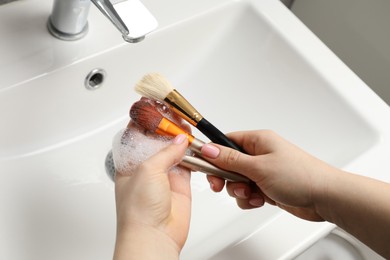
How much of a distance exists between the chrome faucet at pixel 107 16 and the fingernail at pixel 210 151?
0.13 metres

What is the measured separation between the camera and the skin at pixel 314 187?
51 cm

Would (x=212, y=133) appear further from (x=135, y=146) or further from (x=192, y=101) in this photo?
(x=192, y=101)

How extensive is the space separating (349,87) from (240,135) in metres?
0.20

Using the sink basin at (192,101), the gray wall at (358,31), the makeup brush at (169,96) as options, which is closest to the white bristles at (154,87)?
the makeup brush at (169,96)

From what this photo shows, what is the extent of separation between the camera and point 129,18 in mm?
528

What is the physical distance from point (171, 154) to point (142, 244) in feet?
0.30

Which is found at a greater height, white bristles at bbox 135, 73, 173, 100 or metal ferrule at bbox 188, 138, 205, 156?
white bristles at bbox 135, 73, 173, 100

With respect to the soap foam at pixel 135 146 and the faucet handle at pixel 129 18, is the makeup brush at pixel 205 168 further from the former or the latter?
the faucet handle at pixel 129 18

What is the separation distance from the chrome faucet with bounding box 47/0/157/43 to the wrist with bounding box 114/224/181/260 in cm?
20

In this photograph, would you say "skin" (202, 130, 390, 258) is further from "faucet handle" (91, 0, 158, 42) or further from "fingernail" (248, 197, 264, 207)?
"faucet handle" (91, 0, 158, 42)

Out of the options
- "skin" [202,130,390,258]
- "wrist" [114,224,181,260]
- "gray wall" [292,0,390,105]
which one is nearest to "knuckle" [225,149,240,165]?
"skin" [202,130,390,258]

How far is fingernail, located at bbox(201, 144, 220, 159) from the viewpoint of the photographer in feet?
1.71

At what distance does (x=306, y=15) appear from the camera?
0.98 m

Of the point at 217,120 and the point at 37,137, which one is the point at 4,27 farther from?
the point at 217,120
